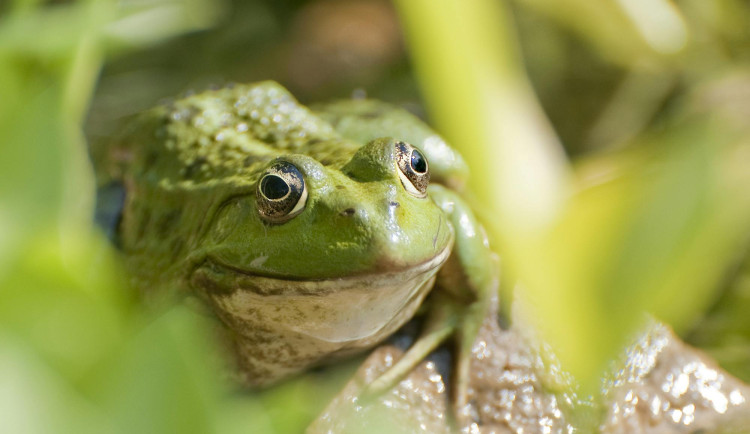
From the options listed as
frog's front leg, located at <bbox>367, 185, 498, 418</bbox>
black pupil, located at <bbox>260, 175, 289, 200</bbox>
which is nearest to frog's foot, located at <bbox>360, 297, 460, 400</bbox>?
frog's front leg, located at <bbox>367, 185, 498, 418</bbox>

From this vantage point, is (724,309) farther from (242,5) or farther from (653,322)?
(242,5)

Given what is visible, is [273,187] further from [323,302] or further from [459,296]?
[459,296]

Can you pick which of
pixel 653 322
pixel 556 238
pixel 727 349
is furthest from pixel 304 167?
pixel 727 349

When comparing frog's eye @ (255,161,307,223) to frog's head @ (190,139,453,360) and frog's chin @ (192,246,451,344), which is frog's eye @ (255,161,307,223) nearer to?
frog's head @ (190,139,453,360)

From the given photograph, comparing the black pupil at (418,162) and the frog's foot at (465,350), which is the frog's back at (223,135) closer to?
the black pupil at (418,162)

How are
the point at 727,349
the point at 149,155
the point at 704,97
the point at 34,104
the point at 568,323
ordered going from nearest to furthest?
the point at 34,104 → the point at 568,323 → the point at 149,155 → the point at 727,349 → the point at 704,97
